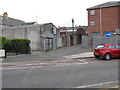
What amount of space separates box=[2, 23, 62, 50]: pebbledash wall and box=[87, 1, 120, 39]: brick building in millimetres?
9782

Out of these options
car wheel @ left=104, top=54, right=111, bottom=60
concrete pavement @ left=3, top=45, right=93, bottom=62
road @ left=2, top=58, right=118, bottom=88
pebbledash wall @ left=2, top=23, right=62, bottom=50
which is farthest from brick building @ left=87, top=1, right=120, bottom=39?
road @ left=2, top=58, right=118, bottom=88

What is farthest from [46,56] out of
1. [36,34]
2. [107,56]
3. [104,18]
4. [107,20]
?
[104,18]

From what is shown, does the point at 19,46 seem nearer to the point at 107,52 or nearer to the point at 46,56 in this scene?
the point at 46,56

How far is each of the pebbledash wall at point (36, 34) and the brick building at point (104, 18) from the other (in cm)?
978

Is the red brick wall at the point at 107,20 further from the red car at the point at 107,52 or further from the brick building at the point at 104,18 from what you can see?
the red car at the point at 107,52

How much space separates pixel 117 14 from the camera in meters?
32.1

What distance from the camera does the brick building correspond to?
→ 105 feet

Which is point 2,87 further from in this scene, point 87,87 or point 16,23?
point 16,23

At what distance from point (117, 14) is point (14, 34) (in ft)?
70.4

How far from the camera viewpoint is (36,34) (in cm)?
2678

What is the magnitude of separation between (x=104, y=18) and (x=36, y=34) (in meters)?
15.7

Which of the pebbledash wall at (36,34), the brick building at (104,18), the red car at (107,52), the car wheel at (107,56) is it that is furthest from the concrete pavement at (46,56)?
the brick building at (104,18)

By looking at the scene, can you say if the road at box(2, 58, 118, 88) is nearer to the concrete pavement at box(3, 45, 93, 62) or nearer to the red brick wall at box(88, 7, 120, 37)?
the concrete pavement at box(3, 45, 93, 62)

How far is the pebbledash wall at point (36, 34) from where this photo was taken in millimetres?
26359
